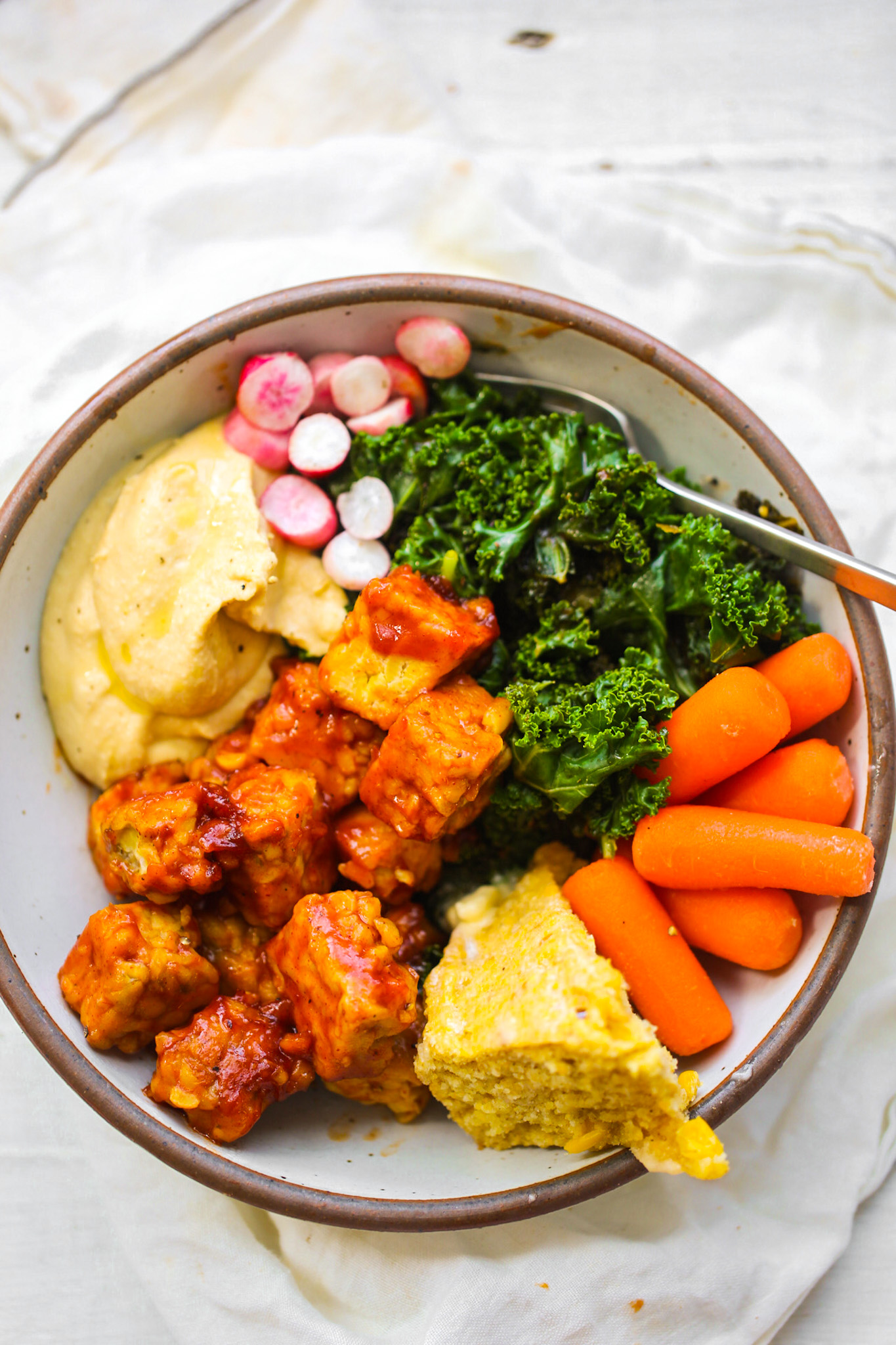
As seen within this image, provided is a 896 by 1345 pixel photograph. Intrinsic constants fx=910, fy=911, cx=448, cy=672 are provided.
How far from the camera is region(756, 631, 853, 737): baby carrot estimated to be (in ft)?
7.87

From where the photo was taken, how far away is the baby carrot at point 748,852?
227 cm

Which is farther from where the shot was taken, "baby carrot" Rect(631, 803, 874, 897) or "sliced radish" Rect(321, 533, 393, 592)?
"sliced radish" Rect(321, 533, 393, 592)

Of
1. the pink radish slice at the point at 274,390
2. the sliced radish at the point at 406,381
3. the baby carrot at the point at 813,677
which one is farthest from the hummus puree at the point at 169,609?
the baby carrot at the point at 813,677

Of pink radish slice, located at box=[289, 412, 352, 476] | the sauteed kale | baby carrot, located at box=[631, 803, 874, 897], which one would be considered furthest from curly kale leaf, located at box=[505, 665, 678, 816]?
pink radish slice, located at box=[289, 412, 352, 476]

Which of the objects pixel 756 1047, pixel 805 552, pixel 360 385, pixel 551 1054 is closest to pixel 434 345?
pixel 360 385

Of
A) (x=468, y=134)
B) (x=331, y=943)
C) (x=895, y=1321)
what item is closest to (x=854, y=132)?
(x=468, y=134)

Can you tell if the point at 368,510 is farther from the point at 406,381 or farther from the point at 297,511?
the point at 406,381

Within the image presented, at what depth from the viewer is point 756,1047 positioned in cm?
228

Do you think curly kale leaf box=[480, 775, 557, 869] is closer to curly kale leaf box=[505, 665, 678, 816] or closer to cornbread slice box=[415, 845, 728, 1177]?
curly kale leaf box=[505, 665, 678, 816]

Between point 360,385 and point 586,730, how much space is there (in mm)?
1217

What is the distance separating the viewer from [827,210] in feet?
10.7

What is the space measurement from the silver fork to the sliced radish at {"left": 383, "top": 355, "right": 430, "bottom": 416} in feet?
0.63

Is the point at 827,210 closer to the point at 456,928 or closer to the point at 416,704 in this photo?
the point at 416,704

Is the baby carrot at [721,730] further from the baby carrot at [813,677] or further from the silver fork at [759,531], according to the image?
the silver fork at [759,531]
